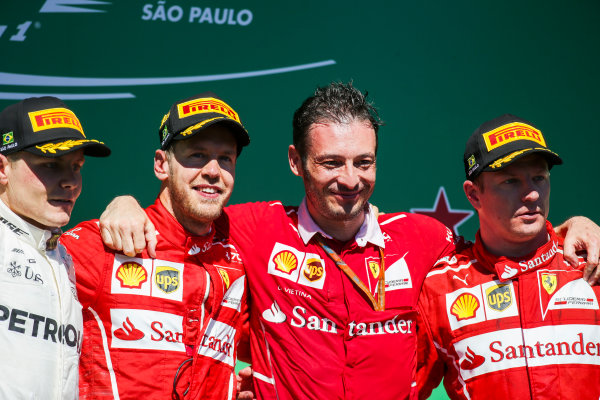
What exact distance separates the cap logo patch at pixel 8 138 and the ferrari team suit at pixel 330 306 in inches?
32.2

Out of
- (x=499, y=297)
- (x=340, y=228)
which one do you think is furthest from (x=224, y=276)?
(x=499, y=297)

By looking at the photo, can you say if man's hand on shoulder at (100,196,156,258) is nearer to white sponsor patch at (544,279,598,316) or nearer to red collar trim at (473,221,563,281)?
red collar trim at (473,221,563,281)

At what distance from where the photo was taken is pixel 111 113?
10.5 feet

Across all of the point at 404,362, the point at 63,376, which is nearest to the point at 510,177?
the point at 404,362

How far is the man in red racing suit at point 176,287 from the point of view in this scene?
1906 mm

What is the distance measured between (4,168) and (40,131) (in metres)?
0.15

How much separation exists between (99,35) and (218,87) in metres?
0.64

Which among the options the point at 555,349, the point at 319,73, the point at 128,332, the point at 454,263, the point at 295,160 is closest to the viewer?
the point at 128,332

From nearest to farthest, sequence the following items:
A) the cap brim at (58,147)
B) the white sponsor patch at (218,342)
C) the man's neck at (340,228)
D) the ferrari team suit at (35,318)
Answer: the ferrari team suit at (35,318) < the cap brim at (58,147) < the white sponsor patch at (218,342) < the man's neck at (340,228)

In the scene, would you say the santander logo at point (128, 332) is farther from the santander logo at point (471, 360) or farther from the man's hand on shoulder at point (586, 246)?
the man's hand on shoulder at point (586, 246)

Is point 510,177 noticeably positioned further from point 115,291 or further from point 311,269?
point 115,291

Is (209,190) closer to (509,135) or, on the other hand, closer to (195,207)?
(195,207)

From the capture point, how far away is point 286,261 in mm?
2176

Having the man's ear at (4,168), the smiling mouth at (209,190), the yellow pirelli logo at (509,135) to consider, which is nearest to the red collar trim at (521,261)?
the yellow pirelli logo at (509,135)
